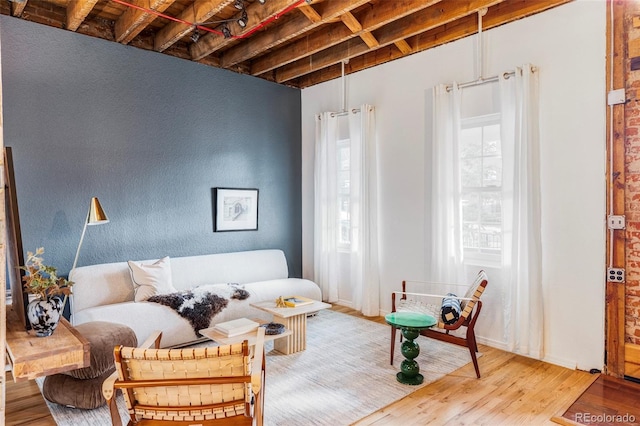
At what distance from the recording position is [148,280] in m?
4.04

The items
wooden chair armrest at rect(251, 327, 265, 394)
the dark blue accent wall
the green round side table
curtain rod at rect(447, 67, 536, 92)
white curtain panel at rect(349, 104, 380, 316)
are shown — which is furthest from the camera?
white curtain panel at rect(349, 104, 380, 316)

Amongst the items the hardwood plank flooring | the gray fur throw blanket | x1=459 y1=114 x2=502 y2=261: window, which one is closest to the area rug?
the gray fur throw blanket

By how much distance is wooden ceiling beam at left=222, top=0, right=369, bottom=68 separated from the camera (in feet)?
11.9

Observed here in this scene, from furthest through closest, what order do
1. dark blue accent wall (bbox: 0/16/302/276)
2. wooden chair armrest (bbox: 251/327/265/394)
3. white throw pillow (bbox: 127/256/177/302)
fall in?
→ 1. white throw pillow (bbox: 127/256/177/302)
2. dark blue accent wall (bbox: 0/16/302/276)
3. wooden chair armrest (bbox: 251/327/265/394)

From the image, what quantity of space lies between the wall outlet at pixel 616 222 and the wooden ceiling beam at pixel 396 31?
6.53 feet

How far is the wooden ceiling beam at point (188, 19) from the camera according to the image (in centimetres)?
361

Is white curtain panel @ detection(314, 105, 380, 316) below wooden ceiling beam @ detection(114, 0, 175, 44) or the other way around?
below

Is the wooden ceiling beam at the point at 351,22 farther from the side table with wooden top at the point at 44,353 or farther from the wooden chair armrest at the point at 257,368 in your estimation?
the side table with wooden top at the point at 44,353

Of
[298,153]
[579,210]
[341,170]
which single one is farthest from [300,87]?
[579,210]

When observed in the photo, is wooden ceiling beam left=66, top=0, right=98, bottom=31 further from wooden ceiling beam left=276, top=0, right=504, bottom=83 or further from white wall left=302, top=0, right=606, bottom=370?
white wall left=302, top=0, right=606, bottom=370

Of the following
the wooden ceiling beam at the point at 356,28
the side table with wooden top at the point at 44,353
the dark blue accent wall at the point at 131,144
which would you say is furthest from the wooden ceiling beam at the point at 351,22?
the side table with wooden top at the point at 44,353

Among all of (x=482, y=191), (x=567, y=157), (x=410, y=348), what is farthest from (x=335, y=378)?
(x=567, y=157)

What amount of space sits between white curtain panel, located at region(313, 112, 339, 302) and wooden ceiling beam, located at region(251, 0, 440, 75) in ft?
Result: 3.11

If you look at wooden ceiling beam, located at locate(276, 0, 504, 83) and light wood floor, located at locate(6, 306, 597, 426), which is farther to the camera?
wooden ceiling beam, located at locate(276, 0, 504, 83)
